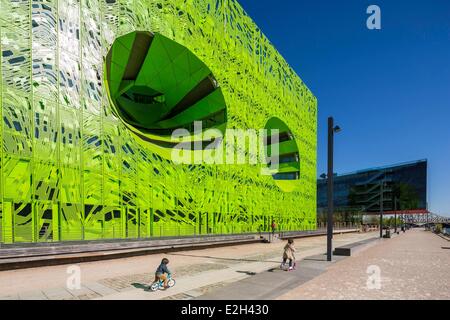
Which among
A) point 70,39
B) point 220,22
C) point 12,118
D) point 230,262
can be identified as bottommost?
point 230,262

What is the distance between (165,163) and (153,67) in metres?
11.7

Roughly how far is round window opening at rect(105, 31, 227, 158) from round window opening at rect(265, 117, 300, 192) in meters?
16.6

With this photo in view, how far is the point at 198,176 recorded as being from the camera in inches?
1204

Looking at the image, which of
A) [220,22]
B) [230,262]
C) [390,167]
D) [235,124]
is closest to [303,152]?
[235,124]

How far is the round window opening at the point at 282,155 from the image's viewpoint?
51625 millimetres

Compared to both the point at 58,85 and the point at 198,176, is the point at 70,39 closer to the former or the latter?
the point at 58,85

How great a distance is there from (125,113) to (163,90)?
589 cm

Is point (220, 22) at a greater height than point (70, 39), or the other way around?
point (220, 22)

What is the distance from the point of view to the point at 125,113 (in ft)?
126

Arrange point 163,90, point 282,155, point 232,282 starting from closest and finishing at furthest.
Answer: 1. point 232,282
2. point 163,90
3. point 282,155

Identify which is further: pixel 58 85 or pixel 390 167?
pixel 390 167

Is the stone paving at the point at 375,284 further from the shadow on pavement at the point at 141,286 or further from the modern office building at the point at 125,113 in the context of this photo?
the modern office building at the point at 125,113

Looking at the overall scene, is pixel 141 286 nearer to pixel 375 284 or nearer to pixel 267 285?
pixel 267 285

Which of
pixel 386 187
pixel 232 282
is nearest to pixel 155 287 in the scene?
pixel 232 282
